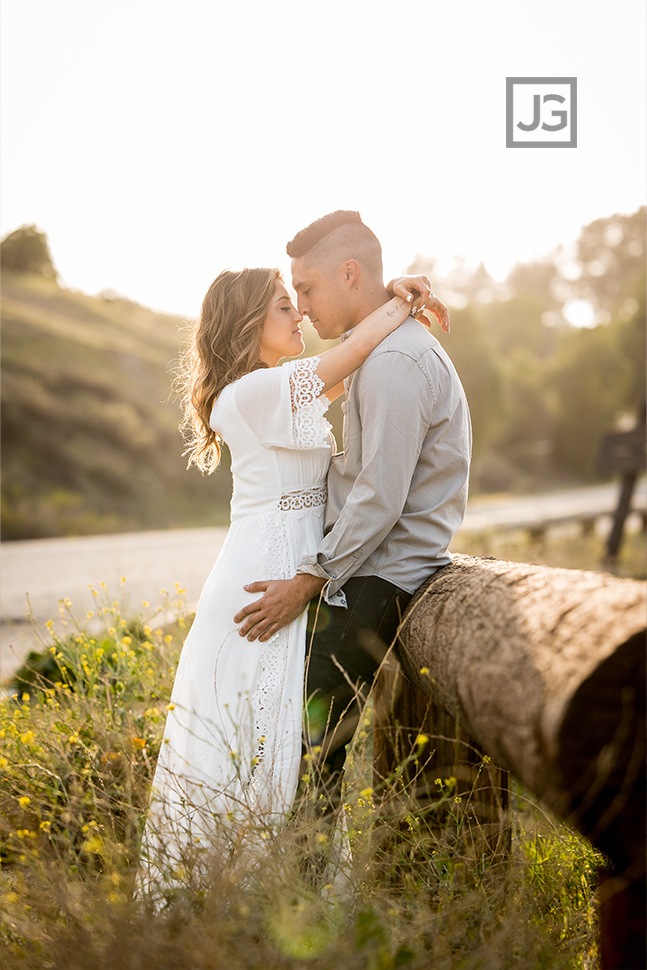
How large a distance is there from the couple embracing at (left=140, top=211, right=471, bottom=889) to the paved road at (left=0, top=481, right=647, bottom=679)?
1822 millimetres

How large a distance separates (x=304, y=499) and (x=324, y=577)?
39cm

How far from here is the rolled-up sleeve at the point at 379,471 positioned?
2576mm

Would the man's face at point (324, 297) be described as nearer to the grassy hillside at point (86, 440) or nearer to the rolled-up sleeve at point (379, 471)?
the rolled-up sleeve at point (379, 471)

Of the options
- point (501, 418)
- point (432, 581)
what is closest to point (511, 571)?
point (432, 581)

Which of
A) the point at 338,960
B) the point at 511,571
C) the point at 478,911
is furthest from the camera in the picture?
the point at 511,571

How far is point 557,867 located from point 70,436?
2105cm

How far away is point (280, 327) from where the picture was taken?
3086mm

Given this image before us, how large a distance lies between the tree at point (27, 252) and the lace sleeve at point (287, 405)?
28.8 metres

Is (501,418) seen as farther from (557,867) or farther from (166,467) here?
(557,867)

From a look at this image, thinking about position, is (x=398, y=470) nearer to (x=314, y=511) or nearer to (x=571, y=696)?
(x=314, y=511)

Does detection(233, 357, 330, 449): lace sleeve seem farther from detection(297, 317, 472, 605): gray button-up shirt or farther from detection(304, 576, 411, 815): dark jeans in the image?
detection(304, 576, 411, 815): dark jeans

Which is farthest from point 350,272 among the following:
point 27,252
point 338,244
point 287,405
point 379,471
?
point 27,252

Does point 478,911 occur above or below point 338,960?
below

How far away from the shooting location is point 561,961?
196 cm
